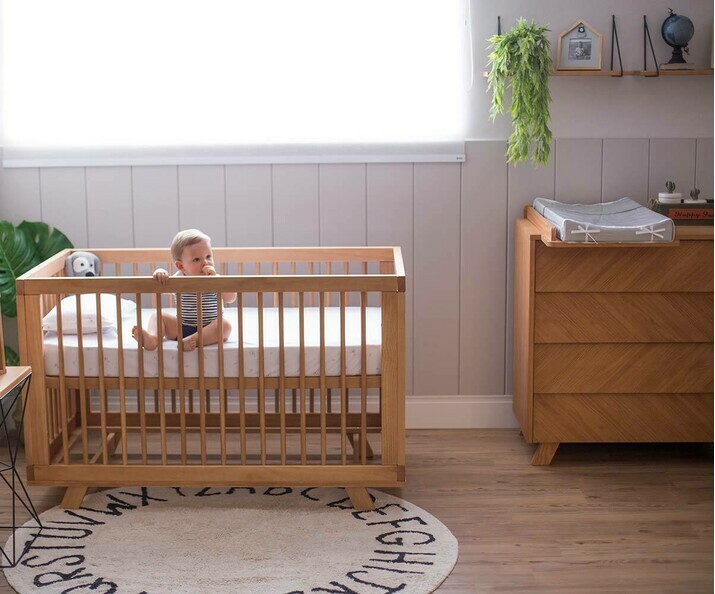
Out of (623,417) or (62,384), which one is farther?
(623,417)

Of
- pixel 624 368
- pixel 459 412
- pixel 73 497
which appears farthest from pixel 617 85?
pixel 73 497

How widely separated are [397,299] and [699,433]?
1.17 m

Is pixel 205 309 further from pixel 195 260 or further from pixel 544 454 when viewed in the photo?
pixel 544 454

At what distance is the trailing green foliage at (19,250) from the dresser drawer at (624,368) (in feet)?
5.49

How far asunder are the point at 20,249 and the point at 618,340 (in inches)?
78.3

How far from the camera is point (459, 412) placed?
3.67 meters

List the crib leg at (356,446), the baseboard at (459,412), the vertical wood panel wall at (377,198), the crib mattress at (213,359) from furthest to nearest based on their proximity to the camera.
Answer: the baseboard at (459,412) < the vertical wood panel wall at (377,198) < the crib leg at (356,446) < the crib mattress at (213,359)

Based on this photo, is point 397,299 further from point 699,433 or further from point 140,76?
point 140,76

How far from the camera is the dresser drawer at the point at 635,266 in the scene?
305 centimetres

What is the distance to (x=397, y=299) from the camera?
2693mm

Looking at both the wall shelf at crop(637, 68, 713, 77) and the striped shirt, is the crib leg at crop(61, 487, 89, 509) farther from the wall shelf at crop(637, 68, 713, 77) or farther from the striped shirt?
the wall shelf at crop(637, 68, 713, 77)

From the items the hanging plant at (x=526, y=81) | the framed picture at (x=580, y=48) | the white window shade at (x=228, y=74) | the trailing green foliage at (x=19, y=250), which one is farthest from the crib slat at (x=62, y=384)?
the framed picture at (x=580, y=48)

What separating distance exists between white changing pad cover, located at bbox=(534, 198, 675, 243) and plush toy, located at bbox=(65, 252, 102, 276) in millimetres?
1459

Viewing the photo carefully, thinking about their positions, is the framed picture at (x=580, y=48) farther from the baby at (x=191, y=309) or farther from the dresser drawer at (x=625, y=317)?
the baby at (x=191, y=309)
